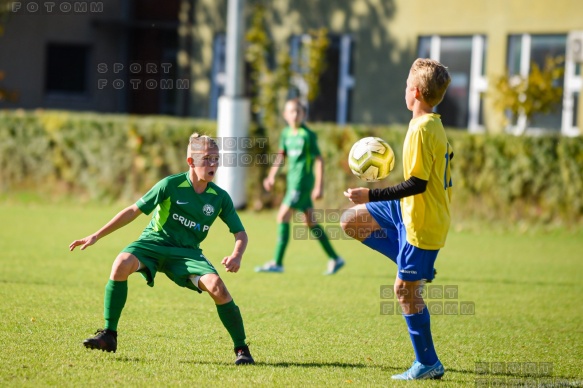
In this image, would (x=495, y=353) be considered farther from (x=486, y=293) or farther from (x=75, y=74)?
(x=75, y=74)

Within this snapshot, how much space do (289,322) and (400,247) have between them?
6.31 feet

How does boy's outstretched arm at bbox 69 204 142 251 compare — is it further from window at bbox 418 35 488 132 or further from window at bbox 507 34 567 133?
window at bbox 418 35 488 132

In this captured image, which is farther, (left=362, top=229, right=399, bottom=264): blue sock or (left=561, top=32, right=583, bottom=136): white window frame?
(left=561, top=32, right=583, bottom=136): white window frame

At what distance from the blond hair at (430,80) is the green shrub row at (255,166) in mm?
9566

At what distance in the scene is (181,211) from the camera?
19.4 ft

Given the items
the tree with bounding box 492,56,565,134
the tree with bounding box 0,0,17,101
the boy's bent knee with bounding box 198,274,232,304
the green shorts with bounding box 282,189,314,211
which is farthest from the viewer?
the tree with bounding box 0,0,17,101

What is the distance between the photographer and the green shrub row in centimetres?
1460

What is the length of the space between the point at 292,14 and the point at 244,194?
598cm

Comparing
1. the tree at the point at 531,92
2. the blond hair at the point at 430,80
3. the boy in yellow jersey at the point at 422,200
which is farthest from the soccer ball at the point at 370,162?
the tree at the point at 531,92

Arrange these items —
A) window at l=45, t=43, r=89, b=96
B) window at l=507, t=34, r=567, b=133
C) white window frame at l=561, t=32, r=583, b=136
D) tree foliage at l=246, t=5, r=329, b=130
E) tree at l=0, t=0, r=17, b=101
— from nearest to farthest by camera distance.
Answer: white window frame at l=561, t=32, r=583, b=136
window at l=507, t=34, r=567, b=133
tree foliage at l=246, t=5, r=329, b=130
tree at l=0, t=0, r=17, b=101
window at l=45, t=43, r=89, b=96

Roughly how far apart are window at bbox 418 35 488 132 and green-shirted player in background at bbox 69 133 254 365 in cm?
1323

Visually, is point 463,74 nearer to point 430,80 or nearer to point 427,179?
point 430,80

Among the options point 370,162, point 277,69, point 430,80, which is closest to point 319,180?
point 370,162

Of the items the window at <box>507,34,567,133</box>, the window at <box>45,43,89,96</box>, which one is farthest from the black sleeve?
the window at <box>45,43,89,96</box>
